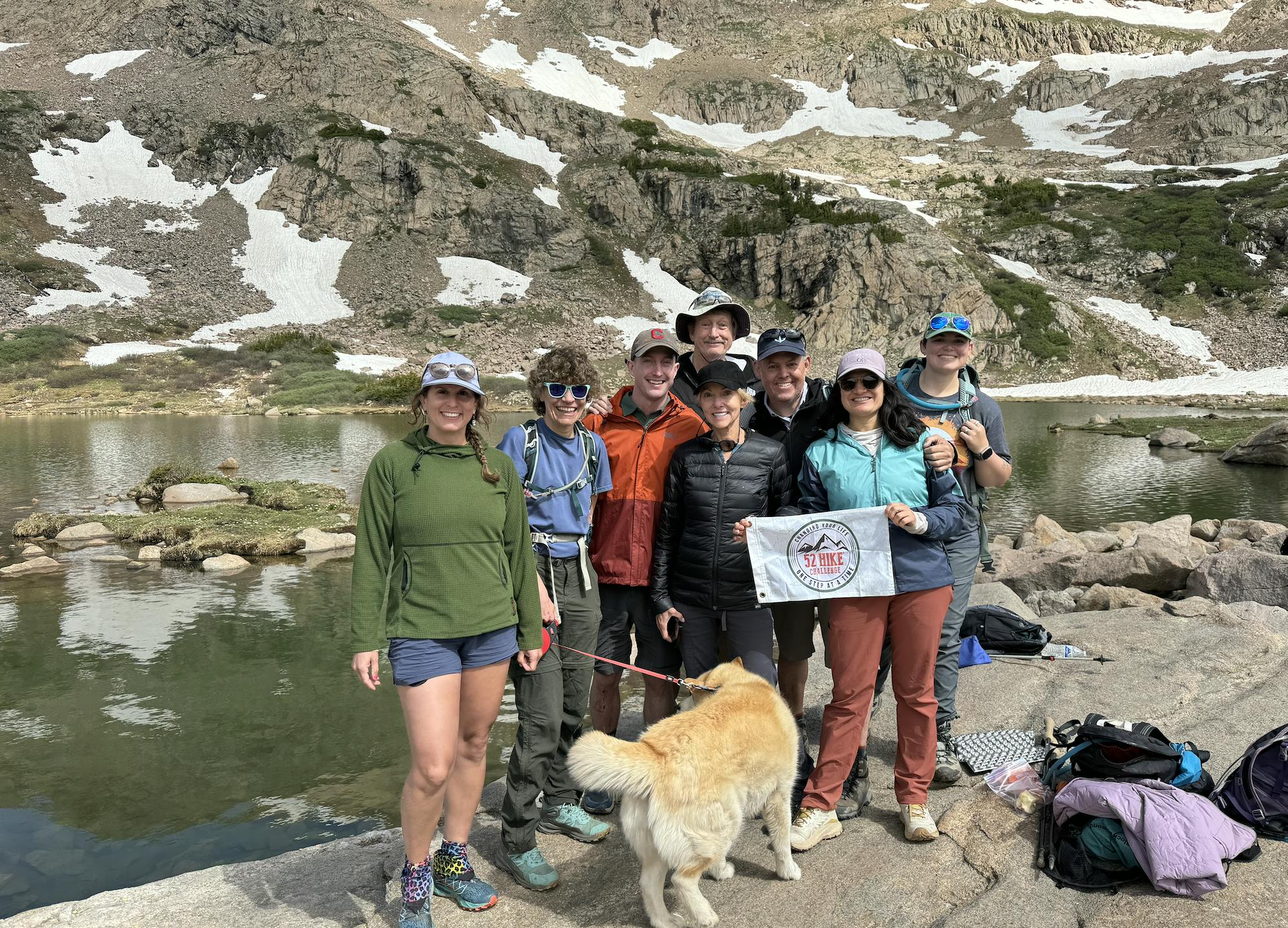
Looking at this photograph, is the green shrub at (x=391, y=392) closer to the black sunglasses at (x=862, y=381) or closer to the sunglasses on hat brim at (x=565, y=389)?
the sunglasses on hat brim at (x=565, y=389)

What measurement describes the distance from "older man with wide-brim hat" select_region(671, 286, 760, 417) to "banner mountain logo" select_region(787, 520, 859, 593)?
1.13 metres

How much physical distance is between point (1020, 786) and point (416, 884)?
348cm

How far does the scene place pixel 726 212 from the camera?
87.5 meters

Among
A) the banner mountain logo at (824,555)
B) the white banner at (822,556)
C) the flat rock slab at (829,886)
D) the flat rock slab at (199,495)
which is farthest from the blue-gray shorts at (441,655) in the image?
the flat rock slab at (199,495)

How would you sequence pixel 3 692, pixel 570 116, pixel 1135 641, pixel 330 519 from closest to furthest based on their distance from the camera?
pixel 1135 641
pixel 3 692
pixel 330 519
pixel 570 116

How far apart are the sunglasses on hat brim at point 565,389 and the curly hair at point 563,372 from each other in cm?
1

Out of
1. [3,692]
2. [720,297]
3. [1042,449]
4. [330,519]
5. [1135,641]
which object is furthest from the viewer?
[1042,449]

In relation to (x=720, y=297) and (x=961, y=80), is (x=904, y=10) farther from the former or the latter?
(x=720, y=297)

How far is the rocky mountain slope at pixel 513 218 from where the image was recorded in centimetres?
6981

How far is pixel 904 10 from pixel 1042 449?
583ft

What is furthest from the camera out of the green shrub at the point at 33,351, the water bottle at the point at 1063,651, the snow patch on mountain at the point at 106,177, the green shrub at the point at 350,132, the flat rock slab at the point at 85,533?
the green shrub at the point at 350,132

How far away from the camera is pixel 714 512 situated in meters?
4.42

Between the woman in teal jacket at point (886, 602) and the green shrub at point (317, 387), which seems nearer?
the woman in teal jacket at point (886, 602)

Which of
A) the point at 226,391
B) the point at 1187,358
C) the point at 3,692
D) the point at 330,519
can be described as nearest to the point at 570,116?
the point at 226,391
